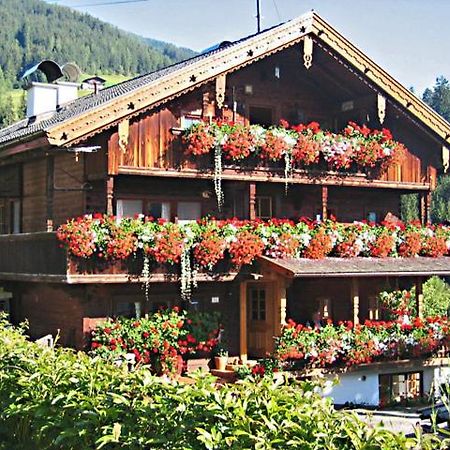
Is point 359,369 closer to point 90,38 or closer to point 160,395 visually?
point 160,395

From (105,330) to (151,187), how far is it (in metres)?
4.61

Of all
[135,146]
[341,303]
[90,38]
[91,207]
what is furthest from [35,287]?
[90,38]

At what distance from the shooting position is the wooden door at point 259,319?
882 inches

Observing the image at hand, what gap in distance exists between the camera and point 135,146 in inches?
834

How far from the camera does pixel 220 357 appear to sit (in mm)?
22031

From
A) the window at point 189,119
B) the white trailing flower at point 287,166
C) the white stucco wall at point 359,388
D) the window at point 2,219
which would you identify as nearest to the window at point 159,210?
the window at point 189,119

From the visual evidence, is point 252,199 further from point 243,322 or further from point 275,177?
point 243,322

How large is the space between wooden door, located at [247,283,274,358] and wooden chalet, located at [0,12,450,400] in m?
0.03

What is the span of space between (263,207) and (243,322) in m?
4.54

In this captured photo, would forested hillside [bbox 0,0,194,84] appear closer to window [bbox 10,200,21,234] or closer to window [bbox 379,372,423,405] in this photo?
window [bbox 10,200,21,234]

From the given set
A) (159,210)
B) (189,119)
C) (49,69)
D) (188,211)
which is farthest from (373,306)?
(49,69)

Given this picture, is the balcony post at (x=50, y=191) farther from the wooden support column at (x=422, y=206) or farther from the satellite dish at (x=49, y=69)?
the wooden support column at (x=422, y=206)

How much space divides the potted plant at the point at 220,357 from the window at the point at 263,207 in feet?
15.2

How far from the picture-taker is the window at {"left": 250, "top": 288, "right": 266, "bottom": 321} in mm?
23234
